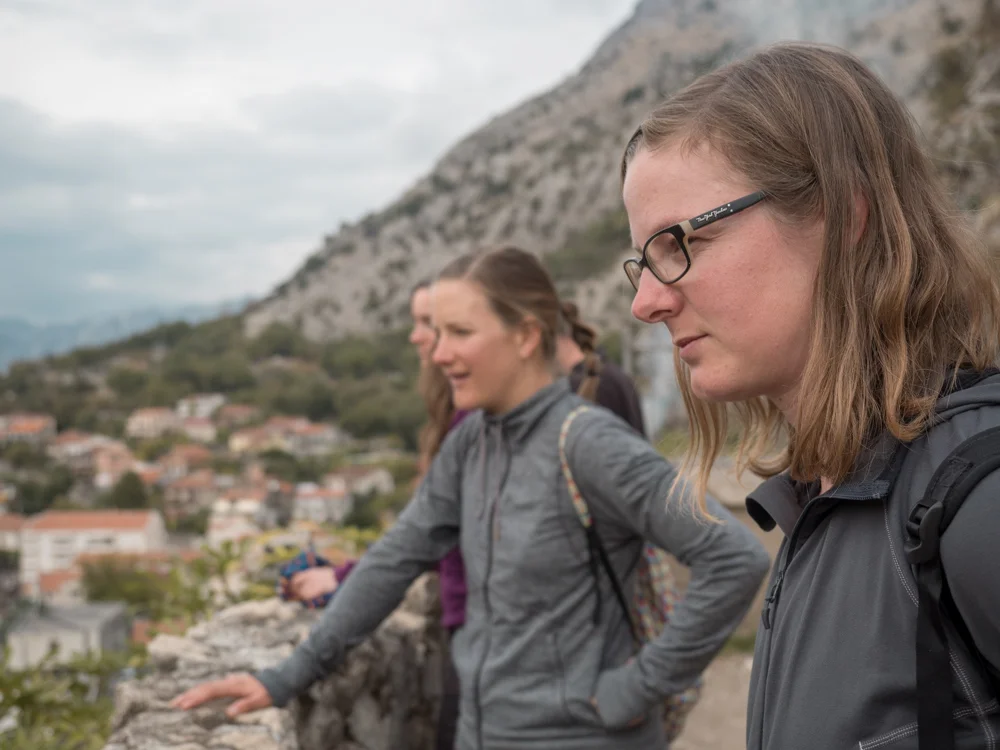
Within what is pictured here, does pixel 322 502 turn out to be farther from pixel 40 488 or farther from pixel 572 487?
pixel 572 487

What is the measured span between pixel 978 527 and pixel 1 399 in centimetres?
6239

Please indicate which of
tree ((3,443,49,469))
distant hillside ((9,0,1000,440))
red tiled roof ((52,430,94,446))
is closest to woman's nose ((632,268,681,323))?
distant hillside ((9,0,1000,440))

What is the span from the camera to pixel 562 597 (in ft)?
6.31

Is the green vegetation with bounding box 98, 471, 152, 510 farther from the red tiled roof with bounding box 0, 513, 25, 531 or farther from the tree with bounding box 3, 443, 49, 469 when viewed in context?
the tree with bounding box 3, 443, 49, 469

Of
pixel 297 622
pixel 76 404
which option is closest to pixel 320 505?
pixel 76 404

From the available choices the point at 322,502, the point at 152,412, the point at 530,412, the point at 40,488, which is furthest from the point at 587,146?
the point at 530,412

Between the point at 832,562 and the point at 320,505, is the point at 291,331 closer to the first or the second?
the point at 320,505

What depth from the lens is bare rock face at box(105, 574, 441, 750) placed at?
1.85m

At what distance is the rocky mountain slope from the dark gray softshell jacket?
31307 mm

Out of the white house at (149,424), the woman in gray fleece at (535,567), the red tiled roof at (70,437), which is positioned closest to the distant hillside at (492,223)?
the white house at (149,424)

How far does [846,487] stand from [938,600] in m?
0.16

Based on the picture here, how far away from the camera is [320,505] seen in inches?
1543

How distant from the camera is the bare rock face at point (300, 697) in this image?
72.8 inches

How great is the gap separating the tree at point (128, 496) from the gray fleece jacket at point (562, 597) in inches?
1738
